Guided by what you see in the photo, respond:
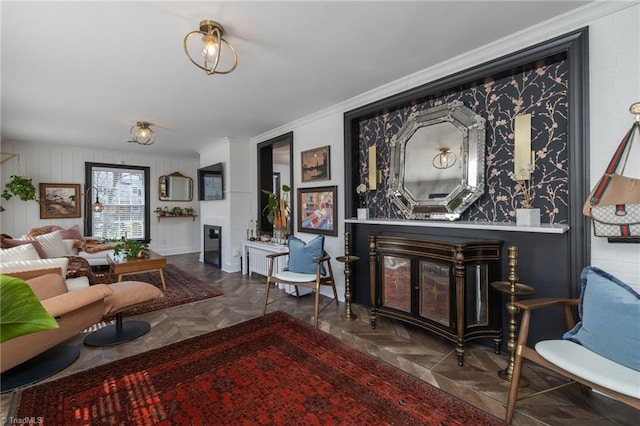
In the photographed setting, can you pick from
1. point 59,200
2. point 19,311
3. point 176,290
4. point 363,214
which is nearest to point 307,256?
point 363,214

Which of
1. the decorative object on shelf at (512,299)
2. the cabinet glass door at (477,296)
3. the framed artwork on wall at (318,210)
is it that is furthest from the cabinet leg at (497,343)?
the framed artwork on wall at (318,210)

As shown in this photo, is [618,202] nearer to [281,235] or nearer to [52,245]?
[281,235]

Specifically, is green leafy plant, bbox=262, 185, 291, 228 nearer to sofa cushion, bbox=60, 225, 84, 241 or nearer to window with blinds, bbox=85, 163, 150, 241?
sofa cushion, bbox=60, 225, 84, 241

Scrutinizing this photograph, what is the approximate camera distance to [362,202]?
11.8 ft

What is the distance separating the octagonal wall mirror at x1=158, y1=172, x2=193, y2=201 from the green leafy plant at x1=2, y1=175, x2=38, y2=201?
7.68 feet

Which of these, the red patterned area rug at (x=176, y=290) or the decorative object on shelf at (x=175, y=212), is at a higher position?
the decorative object on shelf at (x=175, y=212)

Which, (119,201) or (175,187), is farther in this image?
(175,187)

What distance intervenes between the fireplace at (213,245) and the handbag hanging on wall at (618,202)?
5462 millimetres

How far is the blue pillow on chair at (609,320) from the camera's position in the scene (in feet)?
4.59

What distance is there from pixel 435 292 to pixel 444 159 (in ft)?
4.26

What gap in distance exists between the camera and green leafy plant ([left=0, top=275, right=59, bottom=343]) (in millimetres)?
640

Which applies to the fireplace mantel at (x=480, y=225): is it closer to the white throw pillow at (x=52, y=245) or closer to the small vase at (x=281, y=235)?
the small vase at (x=281, y=235)

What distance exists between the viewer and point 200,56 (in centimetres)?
251

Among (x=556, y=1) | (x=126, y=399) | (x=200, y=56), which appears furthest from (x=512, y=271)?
(x=200, y=56)
